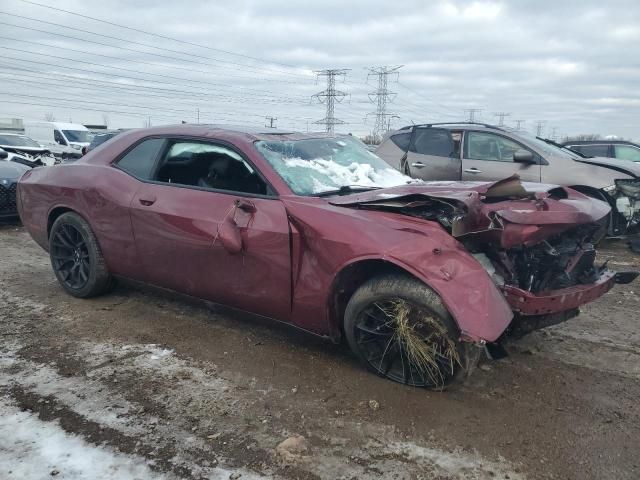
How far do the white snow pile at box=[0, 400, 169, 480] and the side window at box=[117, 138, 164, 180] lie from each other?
208 centimetres

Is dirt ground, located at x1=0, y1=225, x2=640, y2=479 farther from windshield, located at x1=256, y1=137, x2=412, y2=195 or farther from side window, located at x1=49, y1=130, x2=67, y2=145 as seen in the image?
side window, located at x1=49, y1=130, x2=67, y2=145

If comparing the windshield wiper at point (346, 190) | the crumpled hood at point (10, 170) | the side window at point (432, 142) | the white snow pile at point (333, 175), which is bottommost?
the crumpled hood at point (10, 170)

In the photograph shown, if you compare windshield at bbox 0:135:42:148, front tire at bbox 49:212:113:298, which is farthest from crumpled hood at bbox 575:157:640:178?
windshield at bbox 0:135:42:148

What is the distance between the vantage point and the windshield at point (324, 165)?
363cm

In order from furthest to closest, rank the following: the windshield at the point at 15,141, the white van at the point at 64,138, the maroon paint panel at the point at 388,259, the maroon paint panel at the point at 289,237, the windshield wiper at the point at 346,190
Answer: the white van at the point at 64,138 → the windshield at the point at 15,141 → the windshield wiper at the point at 346,190 → the maroon paint panel at the point at 289,237 → the maroon paint panel at the point at 388,259

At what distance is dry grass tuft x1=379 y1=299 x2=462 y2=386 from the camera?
2.93 m

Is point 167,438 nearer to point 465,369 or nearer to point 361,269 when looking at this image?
point 361,269

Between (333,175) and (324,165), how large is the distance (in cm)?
12

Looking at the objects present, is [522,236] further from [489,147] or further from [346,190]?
[489,147]

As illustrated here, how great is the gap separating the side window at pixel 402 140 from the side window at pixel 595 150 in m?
4.99

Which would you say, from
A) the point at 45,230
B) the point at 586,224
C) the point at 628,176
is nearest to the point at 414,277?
the point at 586,224

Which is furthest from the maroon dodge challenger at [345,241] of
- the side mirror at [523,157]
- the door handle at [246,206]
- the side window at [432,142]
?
the side window at [432,142]

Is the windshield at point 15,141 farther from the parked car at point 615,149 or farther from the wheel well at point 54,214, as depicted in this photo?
the parked car at point 615,149

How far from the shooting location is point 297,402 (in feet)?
9.79
